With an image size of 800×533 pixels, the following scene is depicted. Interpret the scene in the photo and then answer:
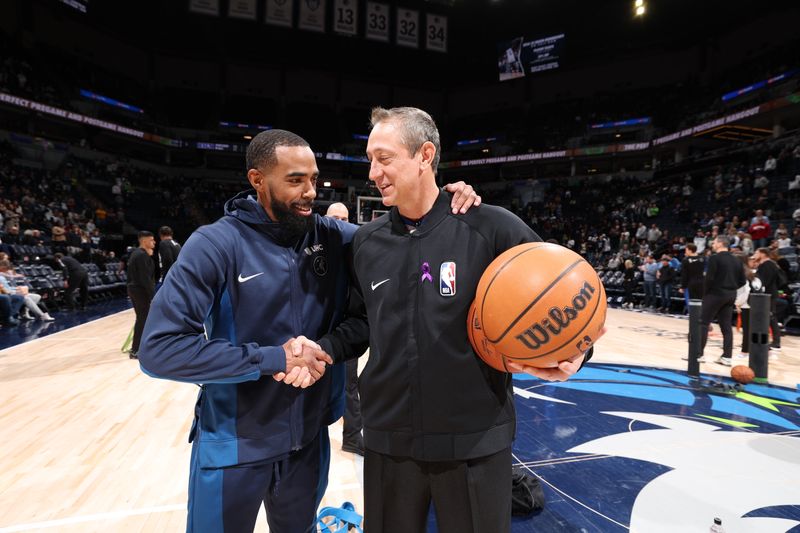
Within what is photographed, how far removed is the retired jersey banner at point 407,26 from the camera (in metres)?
20.2

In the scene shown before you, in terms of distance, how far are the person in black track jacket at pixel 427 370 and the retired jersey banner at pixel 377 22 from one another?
21209mm

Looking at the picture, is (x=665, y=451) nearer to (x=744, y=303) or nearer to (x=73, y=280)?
(x=744, y=303)

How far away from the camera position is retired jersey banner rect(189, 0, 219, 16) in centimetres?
1809

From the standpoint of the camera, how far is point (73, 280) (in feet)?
34.4

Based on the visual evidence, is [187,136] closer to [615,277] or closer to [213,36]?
[213,36]

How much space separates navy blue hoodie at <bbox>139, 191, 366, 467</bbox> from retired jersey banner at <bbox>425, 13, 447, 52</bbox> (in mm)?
21773

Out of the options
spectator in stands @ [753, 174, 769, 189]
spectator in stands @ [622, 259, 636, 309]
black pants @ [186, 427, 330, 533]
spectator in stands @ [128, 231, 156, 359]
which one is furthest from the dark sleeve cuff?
spectator in stands @ [753, 174, 769, 189]

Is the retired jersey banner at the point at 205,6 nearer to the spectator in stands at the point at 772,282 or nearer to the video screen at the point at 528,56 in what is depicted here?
the video screen at the point at 528,56

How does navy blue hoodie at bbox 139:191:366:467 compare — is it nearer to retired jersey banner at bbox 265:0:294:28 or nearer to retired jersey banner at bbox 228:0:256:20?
retired jersey banner at bbox 265:0:294:28

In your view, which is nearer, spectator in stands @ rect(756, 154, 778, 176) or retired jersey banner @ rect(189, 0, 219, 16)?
spectator in stands @ rect(756, 154, 778, 176)

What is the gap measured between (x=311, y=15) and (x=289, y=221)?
2087 centimetres

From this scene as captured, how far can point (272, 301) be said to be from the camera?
1517mm

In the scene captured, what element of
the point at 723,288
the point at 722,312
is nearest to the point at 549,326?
the point at 723,288

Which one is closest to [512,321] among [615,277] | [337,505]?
[337,505]
